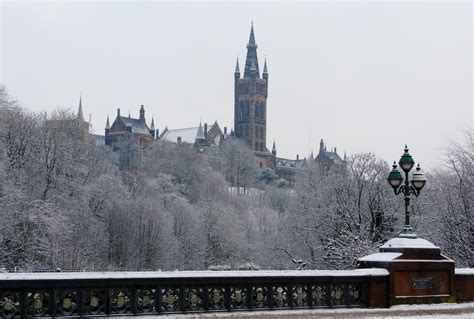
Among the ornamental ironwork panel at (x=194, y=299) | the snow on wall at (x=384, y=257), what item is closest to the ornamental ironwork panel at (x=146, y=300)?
the ornamental ironwork panel at (x=194, y=299)

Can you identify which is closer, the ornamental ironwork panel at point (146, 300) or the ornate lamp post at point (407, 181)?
the ornamental ironwork panel at point (146, 300)

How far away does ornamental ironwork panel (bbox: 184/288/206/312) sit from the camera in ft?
51.6

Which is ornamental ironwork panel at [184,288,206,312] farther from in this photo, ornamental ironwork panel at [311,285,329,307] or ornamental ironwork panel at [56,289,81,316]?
ornamental ironwork panel at [311,285,329,307]

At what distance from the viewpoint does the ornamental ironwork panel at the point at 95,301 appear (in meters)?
14.5

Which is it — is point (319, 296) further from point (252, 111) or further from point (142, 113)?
point (252, 111)

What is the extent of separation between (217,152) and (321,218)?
102 m

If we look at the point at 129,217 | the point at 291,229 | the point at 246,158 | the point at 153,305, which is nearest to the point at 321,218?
the point at 291,229

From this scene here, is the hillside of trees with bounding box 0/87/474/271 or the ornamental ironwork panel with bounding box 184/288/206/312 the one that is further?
the hillside of trees with bounding box 0/87/474/271

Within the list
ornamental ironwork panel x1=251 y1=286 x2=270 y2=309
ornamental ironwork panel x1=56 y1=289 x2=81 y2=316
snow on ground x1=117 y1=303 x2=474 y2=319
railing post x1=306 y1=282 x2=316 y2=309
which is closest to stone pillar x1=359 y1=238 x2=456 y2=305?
snow on ground x1=117 y1=303 x2=474 y2=319

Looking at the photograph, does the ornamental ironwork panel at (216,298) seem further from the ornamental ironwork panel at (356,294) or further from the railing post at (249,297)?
the ornamental ironwork panel at (356,294)

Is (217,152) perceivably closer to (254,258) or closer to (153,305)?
(254,258)

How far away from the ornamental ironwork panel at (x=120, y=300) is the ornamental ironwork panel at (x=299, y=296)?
445 centimetres

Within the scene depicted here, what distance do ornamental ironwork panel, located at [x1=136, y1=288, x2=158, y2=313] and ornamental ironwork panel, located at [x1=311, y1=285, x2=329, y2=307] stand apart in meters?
4.44

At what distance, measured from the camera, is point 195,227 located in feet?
227
